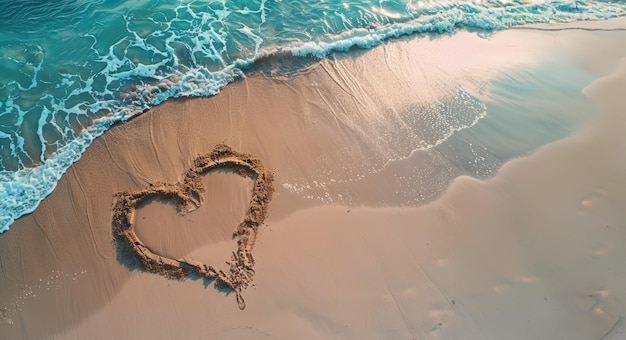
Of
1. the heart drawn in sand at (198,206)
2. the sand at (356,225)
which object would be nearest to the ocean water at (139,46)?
the sand at (356,225)

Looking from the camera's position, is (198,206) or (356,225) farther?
(198,206)

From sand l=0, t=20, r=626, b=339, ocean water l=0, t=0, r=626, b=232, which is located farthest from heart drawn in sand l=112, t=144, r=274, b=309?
ocean water l=0, t=0, r=626, b=232

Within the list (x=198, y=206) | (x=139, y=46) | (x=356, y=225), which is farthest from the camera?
(x=139, y=46)

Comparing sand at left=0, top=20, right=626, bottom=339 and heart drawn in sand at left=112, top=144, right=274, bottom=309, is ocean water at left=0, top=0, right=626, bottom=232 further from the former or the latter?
heart drawn in sand at left=112, top=144, right=274, bottom=309

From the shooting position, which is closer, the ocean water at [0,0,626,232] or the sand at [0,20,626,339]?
the sand at [0,20,626,339]

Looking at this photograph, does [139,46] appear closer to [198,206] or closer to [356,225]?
[198,206]

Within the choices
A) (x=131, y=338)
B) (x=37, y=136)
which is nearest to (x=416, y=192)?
(x=131, y=338)

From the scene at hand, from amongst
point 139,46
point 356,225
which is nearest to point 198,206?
point 356,225
